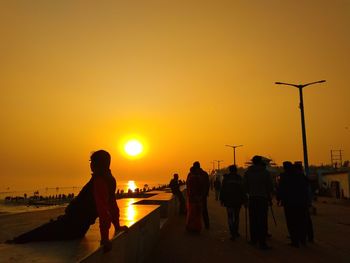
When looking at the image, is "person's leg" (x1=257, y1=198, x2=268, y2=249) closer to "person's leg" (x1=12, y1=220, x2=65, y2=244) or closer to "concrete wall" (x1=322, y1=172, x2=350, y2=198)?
"person's leg" (x1=12, y1=220, x2=65, y2=244)

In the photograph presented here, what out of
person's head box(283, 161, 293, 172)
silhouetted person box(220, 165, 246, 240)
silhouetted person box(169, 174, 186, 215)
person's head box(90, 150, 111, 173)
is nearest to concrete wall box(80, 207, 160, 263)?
person's head box(90, 150, 111, 173)

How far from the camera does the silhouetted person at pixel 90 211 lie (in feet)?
17.2

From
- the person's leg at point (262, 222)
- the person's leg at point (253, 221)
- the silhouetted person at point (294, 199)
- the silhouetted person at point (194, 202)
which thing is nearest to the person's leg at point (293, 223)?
the silhouetted person at point (294, 199)

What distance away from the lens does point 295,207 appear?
34.8 ft

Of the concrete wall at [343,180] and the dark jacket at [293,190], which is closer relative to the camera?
the dark jacket at [293,190]

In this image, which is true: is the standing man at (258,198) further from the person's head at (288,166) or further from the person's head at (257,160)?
the person's head at (288,166)

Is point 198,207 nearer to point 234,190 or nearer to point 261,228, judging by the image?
point 234,190

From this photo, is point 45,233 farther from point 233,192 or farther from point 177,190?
point 177,190

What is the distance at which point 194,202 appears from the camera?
41.5 ft

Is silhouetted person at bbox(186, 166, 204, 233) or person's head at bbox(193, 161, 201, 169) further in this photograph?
person's head at bbox(193, 161, 201, 169)

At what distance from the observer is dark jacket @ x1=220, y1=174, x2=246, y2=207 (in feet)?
37.1

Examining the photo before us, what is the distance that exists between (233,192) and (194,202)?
1.67 m

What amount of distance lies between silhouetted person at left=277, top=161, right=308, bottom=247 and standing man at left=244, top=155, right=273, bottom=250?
0.62 m

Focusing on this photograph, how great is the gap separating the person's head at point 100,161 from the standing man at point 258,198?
18.4 ft
